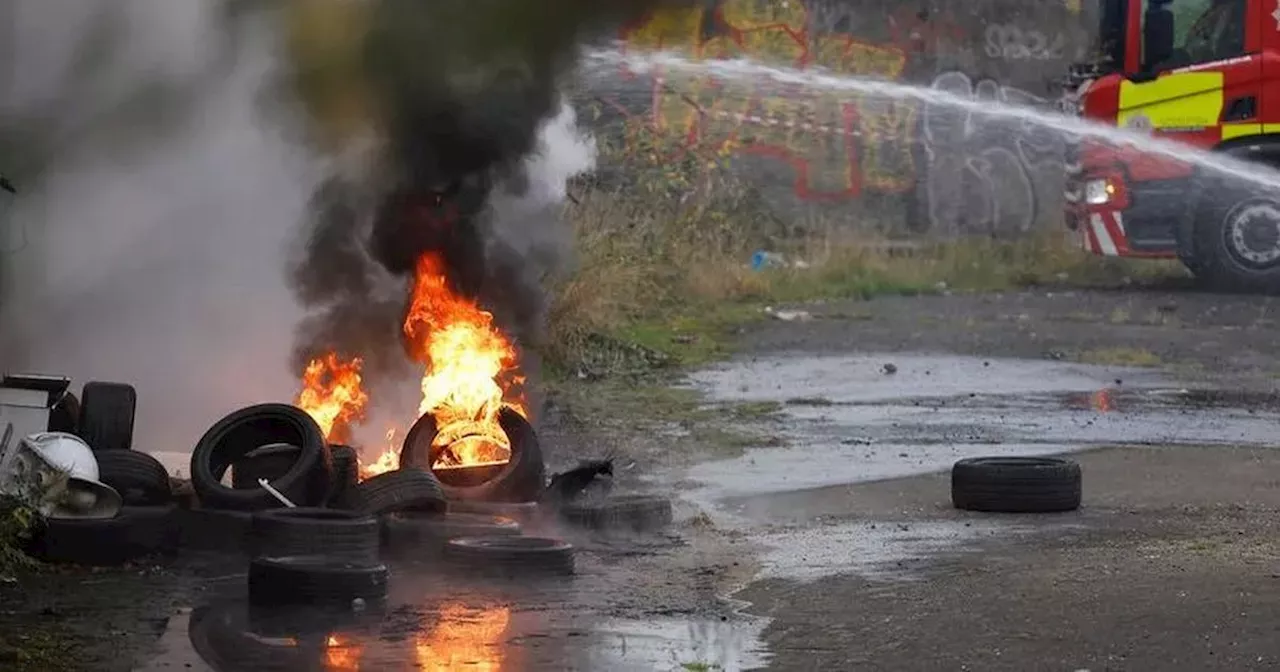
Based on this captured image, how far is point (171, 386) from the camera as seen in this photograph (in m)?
13.1

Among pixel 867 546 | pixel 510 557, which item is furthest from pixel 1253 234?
pixel 510 557

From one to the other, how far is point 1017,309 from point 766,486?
12.9 m

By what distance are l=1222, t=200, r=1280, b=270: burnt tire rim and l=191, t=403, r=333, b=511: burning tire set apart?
54.4 ft

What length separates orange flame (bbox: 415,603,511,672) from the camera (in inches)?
278

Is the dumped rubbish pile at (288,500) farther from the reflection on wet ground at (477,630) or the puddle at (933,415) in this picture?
the puddle at (933,415)

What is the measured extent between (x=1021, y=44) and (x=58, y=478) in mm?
26322

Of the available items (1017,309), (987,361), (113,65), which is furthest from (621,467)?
(1017,309)

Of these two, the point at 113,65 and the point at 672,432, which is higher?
the point at 113,65

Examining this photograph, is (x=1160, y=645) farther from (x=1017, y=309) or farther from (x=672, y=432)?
(x=1017, y=309)

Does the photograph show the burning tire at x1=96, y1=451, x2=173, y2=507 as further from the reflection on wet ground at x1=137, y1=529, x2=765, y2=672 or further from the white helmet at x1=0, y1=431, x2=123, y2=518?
the reflection on wet ground at x1=137, y1=529, x2=765, y2=672

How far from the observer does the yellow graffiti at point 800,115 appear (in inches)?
1168

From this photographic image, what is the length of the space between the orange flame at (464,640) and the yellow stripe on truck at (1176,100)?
1742 cm

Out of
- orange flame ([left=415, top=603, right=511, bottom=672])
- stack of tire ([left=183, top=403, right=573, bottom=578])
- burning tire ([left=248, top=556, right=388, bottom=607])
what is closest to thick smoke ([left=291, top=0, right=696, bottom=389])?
stack of tire ([left=183, top=403, right=573, bottom=578])

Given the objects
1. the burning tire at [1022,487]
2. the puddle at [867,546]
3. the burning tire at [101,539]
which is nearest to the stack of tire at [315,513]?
the burning tire at [101,539]
